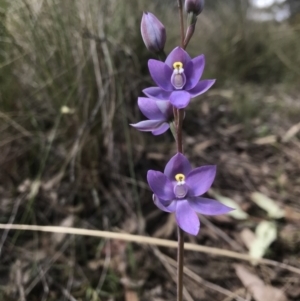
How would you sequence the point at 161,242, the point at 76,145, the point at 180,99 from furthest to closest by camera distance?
the point at 76,145
the point at 161,242
the point at 180,99

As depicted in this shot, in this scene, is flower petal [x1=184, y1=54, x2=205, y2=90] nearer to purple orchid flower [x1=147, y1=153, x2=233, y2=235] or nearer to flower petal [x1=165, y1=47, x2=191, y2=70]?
A: flower petal [x1=165, y1=47, x2=191, y2=70]

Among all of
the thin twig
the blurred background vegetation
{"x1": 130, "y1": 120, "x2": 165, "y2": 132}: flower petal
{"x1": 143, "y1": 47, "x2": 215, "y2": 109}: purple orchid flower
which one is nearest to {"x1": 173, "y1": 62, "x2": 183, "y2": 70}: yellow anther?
{"x1": 143, "y1": 47, "x2": 215, "y2": 109}: purple orchid flower

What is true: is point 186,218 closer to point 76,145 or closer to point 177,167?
point 177,167

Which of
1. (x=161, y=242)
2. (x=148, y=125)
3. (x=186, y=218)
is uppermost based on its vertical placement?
(x=148, y=125)

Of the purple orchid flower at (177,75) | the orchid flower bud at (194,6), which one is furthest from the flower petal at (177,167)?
the orchid flower bud at (194,6)

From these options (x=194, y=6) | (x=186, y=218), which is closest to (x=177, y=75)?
(x=194, y=6)

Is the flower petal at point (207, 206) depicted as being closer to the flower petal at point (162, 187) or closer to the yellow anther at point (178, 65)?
the flower petal at point (162, 187)

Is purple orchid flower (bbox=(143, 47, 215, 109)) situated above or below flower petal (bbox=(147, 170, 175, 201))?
above
